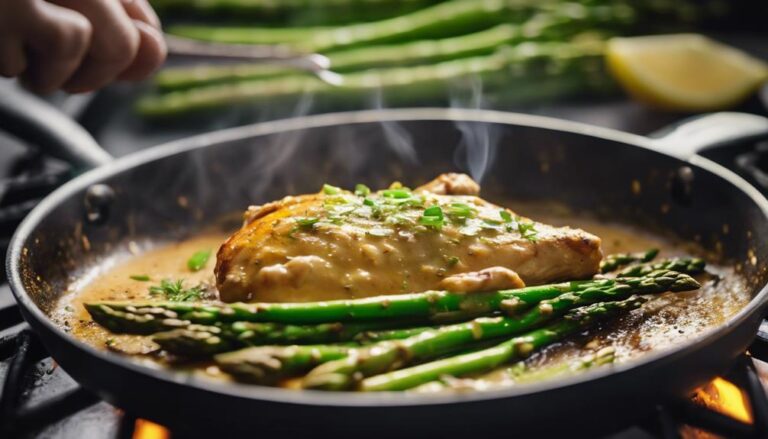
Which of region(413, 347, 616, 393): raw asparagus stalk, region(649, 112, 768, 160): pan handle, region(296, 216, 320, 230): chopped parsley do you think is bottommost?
region(413, 347, 616, 393): raw asparagus stalk

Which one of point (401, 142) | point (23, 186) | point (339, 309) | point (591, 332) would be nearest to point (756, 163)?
point (401, 142)

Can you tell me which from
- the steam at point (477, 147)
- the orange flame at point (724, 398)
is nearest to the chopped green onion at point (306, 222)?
the orange flame at point (724, 398)

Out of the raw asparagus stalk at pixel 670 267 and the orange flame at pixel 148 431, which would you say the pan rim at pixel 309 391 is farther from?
the raw asparagus stalk at pixel 670 267

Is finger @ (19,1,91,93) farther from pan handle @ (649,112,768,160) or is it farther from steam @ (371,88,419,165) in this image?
pan handle @ (649,112,768,160)

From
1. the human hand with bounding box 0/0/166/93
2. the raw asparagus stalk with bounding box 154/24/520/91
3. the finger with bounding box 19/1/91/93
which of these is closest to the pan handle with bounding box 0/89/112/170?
the human hand with bounding box 0/0/166/93

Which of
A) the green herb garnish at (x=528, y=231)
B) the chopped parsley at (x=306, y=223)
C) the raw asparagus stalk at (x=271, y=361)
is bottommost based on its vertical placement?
the raw asparagus stalk at (x=271, y=361)

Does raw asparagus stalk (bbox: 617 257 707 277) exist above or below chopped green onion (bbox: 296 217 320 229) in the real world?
above
